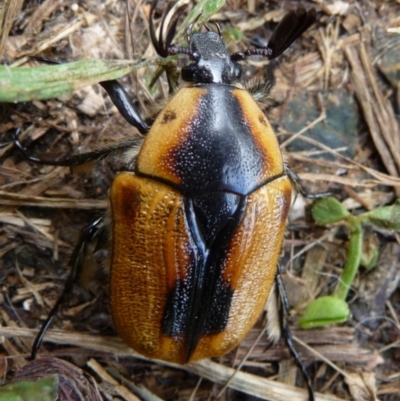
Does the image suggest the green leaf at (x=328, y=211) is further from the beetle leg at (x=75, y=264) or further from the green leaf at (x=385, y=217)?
the beetle leg at (x=75, y=264)

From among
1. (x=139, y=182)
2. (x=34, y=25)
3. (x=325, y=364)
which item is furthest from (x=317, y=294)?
(x=34, y=25)

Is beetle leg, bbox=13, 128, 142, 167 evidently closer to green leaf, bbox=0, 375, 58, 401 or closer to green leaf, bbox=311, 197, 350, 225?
green leaf, bbox=0, 375, 58, 401

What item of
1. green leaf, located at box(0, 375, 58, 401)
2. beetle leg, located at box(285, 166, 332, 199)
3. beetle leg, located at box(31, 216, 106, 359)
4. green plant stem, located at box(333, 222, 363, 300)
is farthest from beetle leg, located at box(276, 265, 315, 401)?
green leaf, located at box(0, 375, 58, 401)

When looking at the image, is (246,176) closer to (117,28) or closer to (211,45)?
(211,45)

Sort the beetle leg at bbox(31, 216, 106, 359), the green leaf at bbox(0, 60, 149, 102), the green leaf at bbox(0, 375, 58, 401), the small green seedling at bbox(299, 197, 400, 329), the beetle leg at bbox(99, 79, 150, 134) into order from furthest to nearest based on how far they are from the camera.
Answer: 1. the small green seedling at bbox(299, 197, 400, 329)
2. the beetle leg at bbox(31, 216, 106, 359)
3. the beetle leg at bbox(99, 79, 150, 134)
4. the green leaf at bbox(0, 375, 58, 401)
5. the green leaf at bbox(0, 60, 149, 102)

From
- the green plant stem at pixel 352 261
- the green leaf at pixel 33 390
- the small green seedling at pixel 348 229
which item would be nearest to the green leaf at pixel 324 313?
the small green seedling at pixel 348 229
